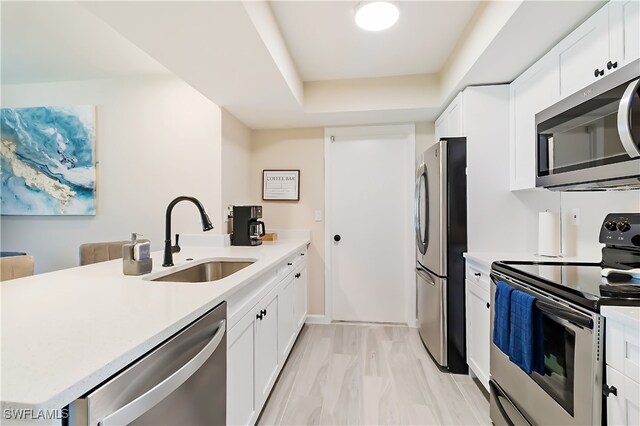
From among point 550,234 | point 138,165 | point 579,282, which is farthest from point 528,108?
point 138,165

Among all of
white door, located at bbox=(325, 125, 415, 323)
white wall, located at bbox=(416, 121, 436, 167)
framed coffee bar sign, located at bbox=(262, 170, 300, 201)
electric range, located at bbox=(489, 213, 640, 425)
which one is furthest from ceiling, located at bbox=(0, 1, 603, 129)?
electric range, located at bbox=(489, 213, 640, 425)

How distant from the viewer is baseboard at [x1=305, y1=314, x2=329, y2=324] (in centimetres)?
312

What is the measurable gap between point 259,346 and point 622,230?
1898mm

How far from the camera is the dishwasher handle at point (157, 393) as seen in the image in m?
0.61

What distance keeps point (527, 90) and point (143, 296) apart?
250 cm

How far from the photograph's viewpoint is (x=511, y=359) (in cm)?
131

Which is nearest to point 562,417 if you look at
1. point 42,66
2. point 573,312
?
point 573,312

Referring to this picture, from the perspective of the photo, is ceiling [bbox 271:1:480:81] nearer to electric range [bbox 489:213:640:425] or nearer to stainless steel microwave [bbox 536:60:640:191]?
stainless steel microwave [bbox 536:60:640:191]

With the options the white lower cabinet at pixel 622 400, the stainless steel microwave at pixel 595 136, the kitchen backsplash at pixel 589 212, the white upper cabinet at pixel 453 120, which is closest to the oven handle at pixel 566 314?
the white lower cabinet at pixel 622 400

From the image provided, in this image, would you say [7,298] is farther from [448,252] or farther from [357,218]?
[357,218]

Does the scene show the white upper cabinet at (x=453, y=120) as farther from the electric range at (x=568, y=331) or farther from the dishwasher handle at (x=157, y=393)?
the dishwasher handle at (x=157, y=393)

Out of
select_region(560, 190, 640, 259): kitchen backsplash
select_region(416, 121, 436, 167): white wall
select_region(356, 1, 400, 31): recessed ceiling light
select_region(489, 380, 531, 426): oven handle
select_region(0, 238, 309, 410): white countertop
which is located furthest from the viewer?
select_region(416, 121, 436, 167): white wall

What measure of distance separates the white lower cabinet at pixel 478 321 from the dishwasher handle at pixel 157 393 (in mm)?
1663

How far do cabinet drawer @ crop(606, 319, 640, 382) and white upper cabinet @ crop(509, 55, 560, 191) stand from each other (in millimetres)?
1176
